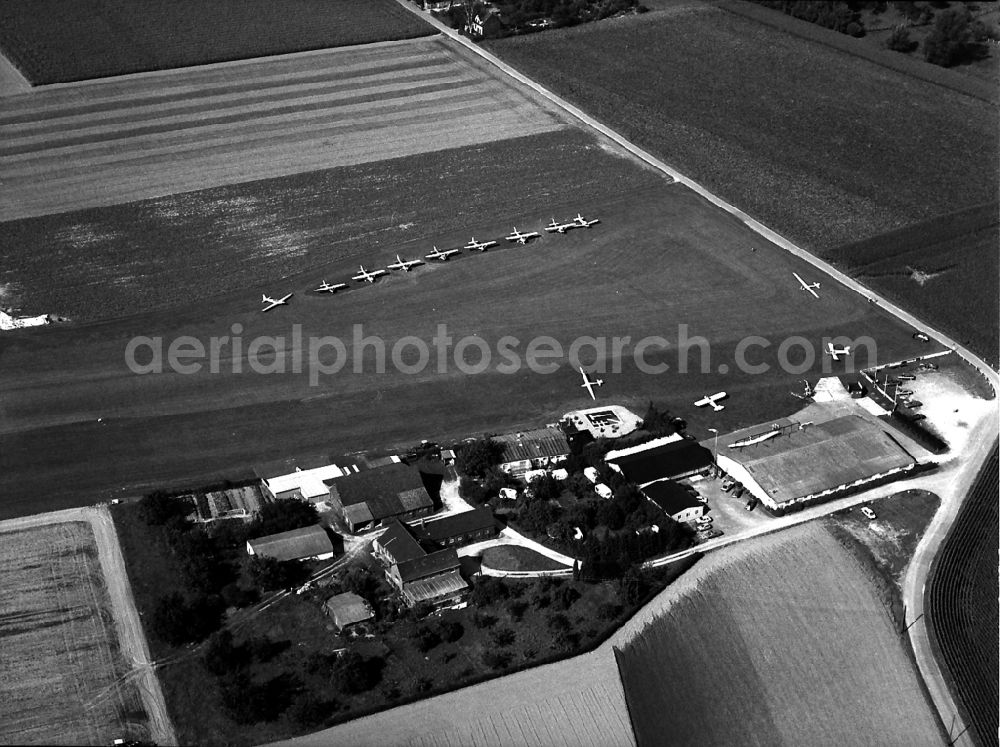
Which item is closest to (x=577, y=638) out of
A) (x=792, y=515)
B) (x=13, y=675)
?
(x=792, y=515)

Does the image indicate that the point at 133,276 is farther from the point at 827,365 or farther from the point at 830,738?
the point at 830,738

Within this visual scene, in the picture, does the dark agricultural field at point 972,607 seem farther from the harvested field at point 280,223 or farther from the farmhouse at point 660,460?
the harvested field at point 280,223

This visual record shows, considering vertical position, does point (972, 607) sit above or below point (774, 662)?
above

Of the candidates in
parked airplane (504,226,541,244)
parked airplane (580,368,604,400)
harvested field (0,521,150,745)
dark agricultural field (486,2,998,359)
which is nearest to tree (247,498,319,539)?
harvested field (0,521,150,745)

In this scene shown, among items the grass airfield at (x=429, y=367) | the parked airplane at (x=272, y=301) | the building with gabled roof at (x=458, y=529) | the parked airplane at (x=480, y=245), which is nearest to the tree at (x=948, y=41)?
the grass airfield at (x=429, y=367)

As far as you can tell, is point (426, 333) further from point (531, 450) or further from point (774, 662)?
point (774, 662)

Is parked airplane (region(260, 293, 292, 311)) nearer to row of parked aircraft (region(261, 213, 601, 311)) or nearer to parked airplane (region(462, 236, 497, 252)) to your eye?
row of parked aircraft (region(261, 213, 601, 311))

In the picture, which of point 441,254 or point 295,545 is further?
point 441,254

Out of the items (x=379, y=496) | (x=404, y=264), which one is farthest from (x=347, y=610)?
(x=404, y=264)
